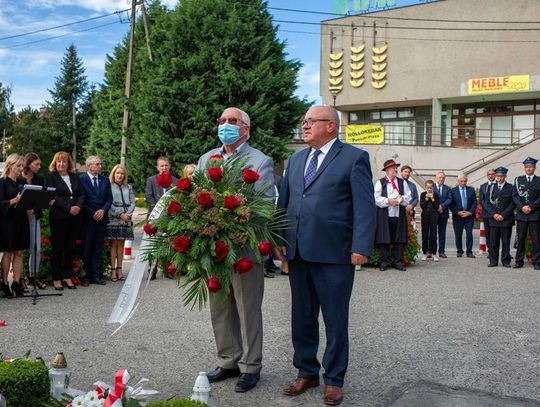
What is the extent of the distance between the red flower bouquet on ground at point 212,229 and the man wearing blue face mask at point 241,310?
11.7 inches

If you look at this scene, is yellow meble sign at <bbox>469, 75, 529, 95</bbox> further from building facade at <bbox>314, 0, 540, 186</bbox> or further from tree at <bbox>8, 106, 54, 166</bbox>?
tree at <bbox>8, 106, 54, 166</bbox>

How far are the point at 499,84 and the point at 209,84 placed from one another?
66.5ft

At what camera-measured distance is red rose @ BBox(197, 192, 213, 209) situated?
4.30 meters

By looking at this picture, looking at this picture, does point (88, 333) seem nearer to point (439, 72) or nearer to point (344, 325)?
point (344, 325)

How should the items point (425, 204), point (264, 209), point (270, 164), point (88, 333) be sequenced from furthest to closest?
1. point (425, 204)
2. point (88, 333)
3. point (270, 164)
4. point (264, 209)

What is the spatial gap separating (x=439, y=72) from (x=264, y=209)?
37969mm

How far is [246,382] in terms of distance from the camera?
4.79 metres

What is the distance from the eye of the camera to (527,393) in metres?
4.77

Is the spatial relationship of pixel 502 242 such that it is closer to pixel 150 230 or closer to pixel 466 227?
pixel 466 227

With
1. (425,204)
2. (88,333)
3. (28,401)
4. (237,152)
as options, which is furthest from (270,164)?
(425,204)

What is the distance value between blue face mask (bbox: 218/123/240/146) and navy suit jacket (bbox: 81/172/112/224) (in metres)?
5.53

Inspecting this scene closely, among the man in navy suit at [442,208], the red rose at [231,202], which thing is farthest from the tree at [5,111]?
the red rose at [231,202]

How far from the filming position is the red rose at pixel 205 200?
4297 millimetres

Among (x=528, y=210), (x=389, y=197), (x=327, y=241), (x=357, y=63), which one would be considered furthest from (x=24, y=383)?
(x=357, y=63)
